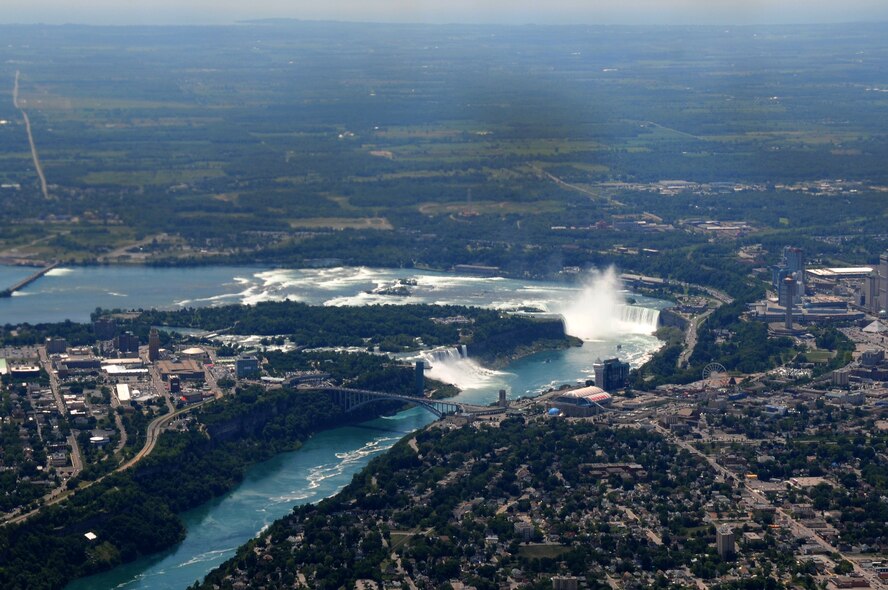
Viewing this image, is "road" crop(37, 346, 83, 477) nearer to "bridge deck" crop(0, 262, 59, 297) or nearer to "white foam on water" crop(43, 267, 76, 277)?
"bridge deck" crop(0, 262, 59, 297)

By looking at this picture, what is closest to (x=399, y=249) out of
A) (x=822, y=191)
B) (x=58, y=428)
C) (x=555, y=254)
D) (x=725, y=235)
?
(x=555, y=254)

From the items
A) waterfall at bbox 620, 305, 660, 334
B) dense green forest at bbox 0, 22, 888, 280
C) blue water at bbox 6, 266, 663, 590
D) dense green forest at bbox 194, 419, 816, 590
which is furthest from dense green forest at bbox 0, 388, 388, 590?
dense green forest at bbox 0, 22, 888, 280

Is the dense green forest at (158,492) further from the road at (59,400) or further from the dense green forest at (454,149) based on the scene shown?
the dense green forest at (454,149)

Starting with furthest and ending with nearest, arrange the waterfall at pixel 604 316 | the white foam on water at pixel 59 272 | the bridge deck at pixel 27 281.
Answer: the white foam on water at pixel 59 272
the bridge deck at pixel 27 281
the waterfall at pixel 604 316

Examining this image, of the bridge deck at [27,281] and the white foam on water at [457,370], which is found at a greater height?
the white foam on water at [457,370]

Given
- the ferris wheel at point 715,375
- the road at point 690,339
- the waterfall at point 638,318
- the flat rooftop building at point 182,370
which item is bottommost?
the waterfall at point 638,318

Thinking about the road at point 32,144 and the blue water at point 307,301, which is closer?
the blue water at point 307,301

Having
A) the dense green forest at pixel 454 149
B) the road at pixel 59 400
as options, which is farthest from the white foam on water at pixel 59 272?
the road at pixel 59 400

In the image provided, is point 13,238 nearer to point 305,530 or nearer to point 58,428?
point 58,428
